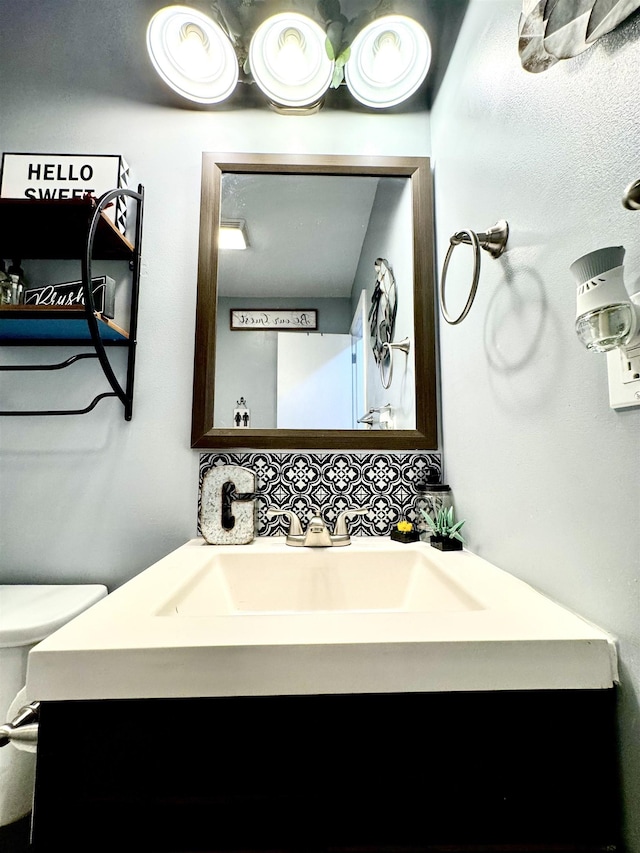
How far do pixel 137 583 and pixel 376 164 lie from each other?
4.01 ft

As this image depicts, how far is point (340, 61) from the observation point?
106cm

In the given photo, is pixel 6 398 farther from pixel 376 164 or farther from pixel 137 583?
pixel 376 164

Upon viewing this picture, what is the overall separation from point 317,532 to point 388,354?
0.54 meters

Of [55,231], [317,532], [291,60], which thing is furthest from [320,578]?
[291,60]

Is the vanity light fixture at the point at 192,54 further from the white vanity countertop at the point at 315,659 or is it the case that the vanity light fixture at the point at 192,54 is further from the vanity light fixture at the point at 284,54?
the white vanity countertop at the point at 315,659

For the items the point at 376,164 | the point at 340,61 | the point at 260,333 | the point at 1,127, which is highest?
the point at 340,61

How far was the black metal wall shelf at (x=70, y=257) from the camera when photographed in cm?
90

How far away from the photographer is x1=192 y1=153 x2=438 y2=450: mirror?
1.05m

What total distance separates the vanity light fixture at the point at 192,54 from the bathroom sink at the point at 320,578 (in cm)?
127

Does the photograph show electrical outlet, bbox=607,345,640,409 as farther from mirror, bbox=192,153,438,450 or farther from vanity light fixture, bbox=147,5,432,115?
vanity light fixture, bbox=147,5,432,115

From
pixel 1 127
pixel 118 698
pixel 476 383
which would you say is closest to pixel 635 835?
pixel 118 698

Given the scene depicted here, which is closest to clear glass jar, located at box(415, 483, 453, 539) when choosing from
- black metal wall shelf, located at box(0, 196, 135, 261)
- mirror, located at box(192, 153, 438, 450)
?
mirror, located at box(192, 153, 438, 450)

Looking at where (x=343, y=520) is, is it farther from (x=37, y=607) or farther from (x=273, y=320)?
(x=37, y=607)

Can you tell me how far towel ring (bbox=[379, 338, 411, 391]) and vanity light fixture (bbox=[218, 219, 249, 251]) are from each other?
0.50m
